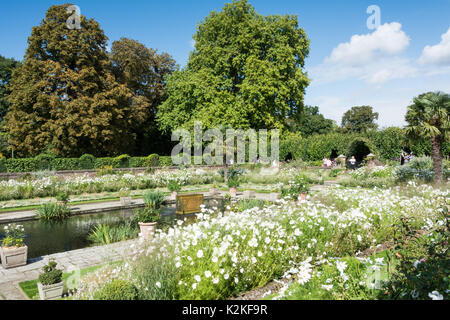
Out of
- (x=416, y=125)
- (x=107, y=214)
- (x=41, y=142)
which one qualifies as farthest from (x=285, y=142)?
(x=107, y=214)

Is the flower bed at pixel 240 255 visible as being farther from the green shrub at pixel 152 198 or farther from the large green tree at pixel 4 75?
the large green tree at pixel 4 75

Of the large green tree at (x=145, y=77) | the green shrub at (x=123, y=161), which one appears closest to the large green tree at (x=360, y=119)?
the large green tree at (x=145, y=77)

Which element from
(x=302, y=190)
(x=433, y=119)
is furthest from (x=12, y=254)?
(x=433, y=119)

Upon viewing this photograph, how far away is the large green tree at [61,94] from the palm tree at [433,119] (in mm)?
21717

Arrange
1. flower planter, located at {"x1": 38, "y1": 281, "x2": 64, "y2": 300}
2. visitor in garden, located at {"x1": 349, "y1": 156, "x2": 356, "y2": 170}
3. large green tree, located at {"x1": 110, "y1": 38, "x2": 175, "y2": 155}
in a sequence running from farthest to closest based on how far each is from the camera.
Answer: large green tree, located at {"x1": 110, "y1": 38, "x2": 175, "y2": 155} < visitor in garden, located at {"x1": 349, "y1": 156, "x2": 356, "y2": 170} < flower planter, located at {"x1": 38, "y1": 281, "x2": 64, "y2": 300}

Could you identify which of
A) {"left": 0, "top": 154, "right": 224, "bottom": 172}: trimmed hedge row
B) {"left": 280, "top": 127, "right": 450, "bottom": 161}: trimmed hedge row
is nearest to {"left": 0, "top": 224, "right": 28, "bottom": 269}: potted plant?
{"left": 0, "top": 154, "right": 224, "bottom": 172}: trimmed hedge row

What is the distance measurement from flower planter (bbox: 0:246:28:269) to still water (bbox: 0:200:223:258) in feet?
2.54

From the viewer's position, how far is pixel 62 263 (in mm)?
6465

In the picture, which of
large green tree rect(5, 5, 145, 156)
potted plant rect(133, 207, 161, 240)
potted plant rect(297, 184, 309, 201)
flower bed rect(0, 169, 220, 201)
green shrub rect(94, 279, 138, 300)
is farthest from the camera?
large green tree rect(5, 5, 145, 156)

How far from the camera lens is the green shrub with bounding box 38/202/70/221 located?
11.2 meters

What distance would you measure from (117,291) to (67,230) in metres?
6.85

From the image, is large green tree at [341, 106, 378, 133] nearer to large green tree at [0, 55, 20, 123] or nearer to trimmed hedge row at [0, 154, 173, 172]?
trimmed hedge row at [0, 154, 173, 172]

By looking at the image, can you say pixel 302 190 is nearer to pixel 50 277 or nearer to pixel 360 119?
pixel 50 277

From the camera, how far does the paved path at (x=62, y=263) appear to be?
16.4ft
